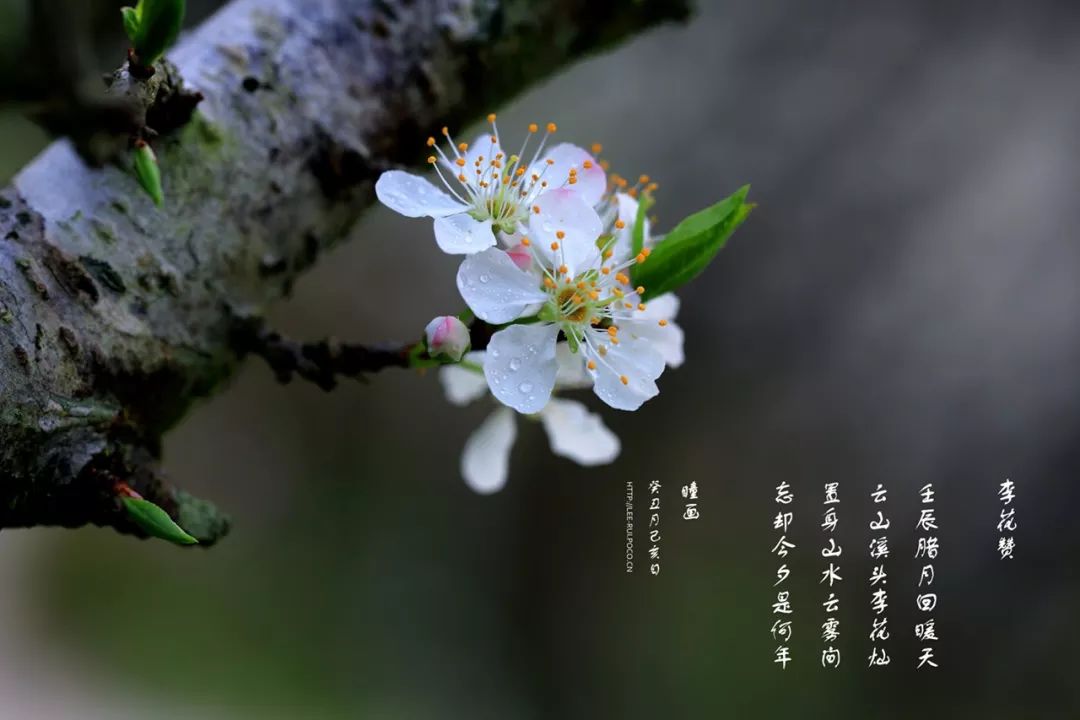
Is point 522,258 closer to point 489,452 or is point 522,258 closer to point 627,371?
point 627,371

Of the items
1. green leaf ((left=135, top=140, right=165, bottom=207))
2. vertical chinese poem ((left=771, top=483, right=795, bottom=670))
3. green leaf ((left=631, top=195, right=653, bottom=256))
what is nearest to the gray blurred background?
vertical chinese poem ((left=771, top=483, right=795, bottom=670))

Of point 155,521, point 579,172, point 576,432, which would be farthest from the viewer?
point 576,432

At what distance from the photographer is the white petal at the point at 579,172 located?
2.23 feet

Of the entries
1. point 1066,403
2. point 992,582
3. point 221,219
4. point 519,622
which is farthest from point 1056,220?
point 221,219

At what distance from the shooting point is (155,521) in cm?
58

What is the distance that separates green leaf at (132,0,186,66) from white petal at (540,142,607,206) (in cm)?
29

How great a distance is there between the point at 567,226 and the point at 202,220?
1.07 ft

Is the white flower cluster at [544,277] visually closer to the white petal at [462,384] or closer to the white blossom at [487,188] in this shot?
the white blossom at [487,188]

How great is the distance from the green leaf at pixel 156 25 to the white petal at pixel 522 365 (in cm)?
32

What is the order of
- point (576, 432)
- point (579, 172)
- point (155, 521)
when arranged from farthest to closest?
point (576, 432), point (579, 172), point (155, 521)

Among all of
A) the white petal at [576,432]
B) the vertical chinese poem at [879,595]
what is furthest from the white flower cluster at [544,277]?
the vertical chinese poem at [879,595]

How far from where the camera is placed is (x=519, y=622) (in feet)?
9.19

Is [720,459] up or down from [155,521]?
up

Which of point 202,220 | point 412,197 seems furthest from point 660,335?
point 202,220
